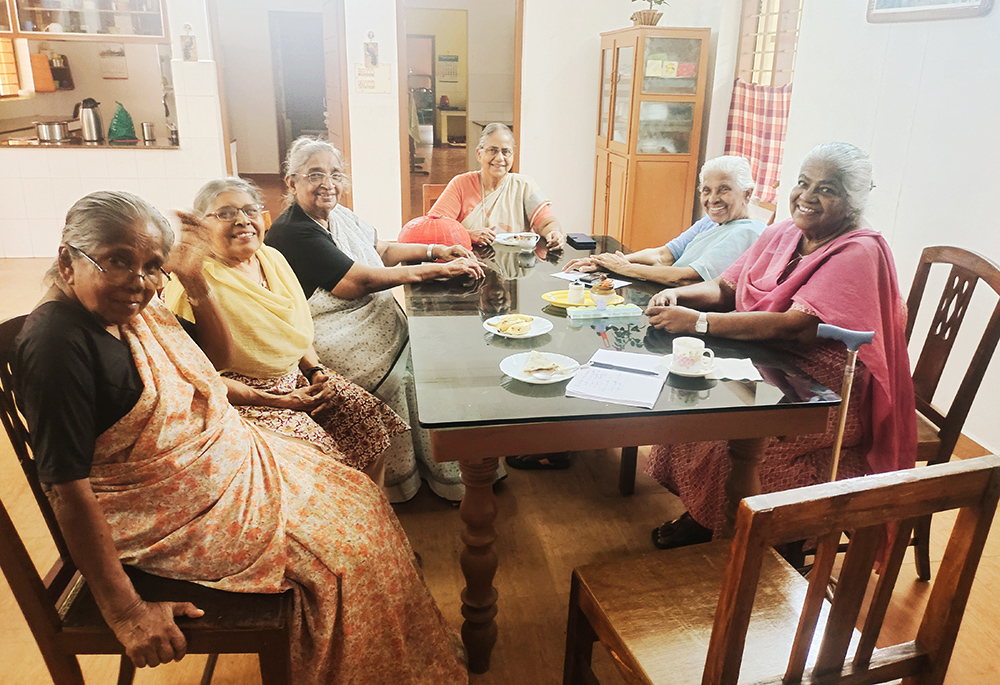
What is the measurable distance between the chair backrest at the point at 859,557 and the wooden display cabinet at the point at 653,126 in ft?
13.8

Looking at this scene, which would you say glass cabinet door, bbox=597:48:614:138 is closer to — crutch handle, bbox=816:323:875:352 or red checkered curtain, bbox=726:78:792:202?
red checkered curtain, bbox=726:78:792:202

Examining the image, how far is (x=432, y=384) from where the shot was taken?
62.0 inches

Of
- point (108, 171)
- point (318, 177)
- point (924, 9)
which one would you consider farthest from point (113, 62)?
point (924, 9)

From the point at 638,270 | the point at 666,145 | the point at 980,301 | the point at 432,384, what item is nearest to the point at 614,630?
the point at 432,384

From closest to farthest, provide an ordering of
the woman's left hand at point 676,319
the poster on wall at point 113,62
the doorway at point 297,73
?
the woman's left hand at point 676,319
the poster on wall at point 113,62
the doorway at point 297,73

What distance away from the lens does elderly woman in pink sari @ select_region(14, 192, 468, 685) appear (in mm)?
1125

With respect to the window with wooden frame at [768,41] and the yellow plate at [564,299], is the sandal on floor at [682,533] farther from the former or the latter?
the window with wooden frame at [768,41]

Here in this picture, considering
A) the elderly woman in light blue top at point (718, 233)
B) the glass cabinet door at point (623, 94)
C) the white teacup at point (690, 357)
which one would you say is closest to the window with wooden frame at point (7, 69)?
the glass cabinet door at point (623, 94)

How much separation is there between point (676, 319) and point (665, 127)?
344cm

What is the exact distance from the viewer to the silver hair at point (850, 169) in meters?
1.85

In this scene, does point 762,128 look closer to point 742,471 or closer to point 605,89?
point 605,89

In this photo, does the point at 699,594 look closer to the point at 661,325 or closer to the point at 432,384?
the point at 432,384

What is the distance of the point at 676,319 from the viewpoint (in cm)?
193

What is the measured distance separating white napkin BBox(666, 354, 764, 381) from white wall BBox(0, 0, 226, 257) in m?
4.71
